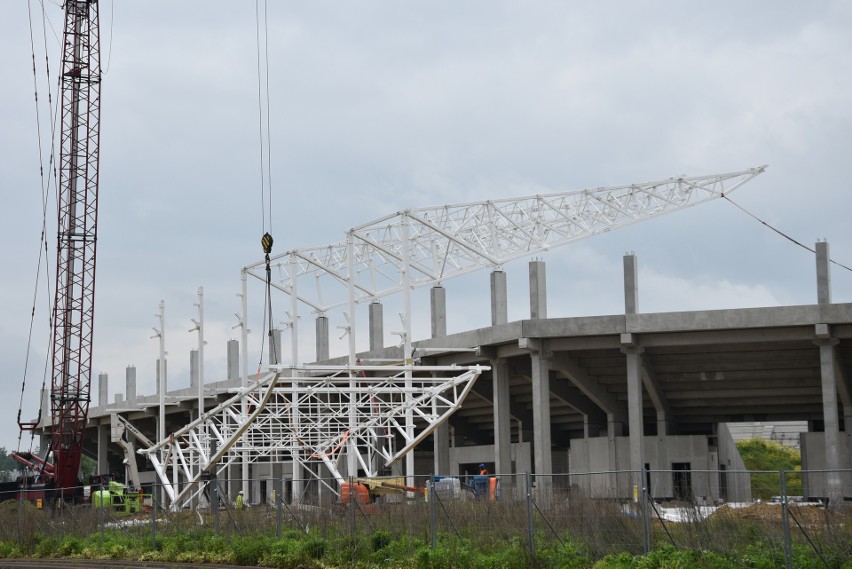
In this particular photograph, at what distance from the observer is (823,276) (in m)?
45.1

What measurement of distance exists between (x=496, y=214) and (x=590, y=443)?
463 inches

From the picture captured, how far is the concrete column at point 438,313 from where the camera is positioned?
61.9 meters

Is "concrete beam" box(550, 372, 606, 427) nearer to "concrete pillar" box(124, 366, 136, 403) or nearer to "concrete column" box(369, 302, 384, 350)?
"concrete column" box(369, 302, 384, 350)

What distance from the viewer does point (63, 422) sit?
69312 millimetres

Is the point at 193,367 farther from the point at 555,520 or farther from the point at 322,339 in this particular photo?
the point at 555,520

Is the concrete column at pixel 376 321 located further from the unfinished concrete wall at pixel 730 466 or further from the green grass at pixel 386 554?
the green grass at pixel 386 554

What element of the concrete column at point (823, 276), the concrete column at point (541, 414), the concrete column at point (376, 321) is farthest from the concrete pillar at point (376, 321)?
the concrete column at point (823, 276)

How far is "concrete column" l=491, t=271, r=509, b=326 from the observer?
58406mm

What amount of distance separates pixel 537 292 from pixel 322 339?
2501 centimetres

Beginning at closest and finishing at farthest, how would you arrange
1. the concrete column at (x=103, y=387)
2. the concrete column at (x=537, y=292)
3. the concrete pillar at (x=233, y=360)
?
the concrete column at (x=537, y=292)
the concrete pillar at (x=233, y=360)
the concrete column at (x=103, y=387)

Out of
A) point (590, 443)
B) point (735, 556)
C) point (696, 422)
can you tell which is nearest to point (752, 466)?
point (696, 422)

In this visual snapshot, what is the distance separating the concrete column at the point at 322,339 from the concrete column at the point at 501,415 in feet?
63.8

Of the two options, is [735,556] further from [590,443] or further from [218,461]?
[590,443]

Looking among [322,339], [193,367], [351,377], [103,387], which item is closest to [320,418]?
[351,377]
